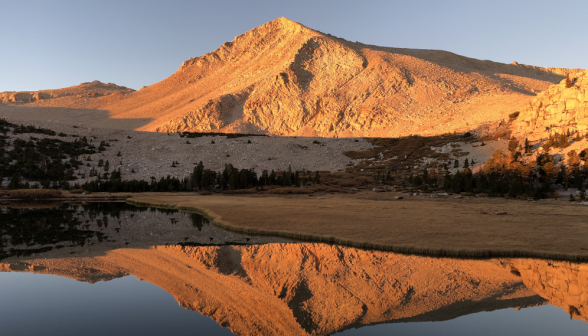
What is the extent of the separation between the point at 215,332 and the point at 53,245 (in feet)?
38.9

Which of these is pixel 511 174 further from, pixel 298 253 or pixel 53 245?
pixel 53 245

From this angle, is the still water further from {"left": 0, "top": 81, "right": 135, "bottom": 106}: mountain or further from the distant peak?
{"left": 0, "top": 81, "right": 135, "bottom": 106}: mountain

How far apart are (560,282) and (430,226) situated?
7375mm

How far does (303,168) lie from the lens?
2190 inches

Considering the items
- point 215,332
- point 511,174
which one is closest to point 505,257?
point 215,332

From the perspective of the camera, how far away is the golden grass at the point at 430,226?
14.2 m

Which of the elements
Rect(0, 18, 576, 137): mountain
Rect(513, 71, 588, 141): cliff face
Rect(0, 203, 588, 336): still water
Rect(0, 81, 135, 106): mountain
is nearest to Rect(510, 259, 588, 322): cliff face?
Rect(0, 203, 588, 336): still water

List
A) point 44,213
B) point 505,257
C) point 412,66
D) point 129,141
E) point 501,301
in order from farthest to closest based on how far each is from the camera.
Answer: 1. point 412,66
2. point 129,141
3. point 44,213
4. point 505,257
5. point 501,301

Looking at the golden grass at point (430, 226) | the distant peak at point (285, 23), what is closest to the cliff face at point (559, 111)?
the golden grass at point (430, 226)

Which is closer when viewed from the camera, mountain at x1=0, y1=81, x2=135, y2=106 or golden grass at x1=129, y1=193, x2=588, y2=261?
golden grass at x1=129, y1=193, x2=588, y2=261

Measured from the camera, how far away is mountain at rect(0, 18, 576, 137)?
8556 cm

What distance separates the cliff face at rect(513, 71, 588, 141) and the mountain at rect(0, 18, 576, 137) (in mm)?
21113

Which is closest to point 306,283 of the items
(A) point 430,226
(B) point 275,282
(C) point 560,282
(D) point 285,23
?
(B) point 275,282

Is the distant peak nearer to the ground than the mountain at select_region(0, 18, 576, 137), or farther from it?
farther from it
